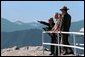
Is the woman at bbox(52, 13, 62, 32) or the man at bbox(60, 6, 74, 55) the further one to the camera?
the woman at bbox(52, 13, 62, 32)

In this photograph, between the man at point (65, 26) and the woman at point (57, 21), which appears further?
the woman at point (57, 21)

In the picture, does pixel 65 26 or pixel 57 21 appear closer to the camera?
pixel 65 26

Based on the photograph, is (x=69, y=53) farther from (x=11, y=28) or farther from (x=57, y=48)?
(x=11, y=28)

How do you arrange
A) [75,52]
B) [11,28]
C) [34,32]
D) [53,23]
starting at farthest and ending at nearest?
[11,28] < [34,32] < [53,23] < [75,52]

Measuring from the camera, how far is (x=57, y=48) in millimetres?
25109

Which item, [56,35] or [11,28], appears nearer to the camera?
[56,35]

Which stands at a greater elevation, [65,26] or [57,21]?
[57,21]

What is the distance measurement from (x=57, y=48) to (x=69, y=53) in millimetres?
1093

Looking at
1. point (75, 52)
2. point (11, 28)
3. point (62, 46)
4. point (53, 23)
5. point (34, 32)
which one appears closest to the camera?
point (75, 52)

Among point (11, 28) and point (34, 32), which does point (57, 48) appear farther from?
point (11, 28)

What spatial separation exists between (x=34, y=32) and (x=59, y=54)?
225 ft

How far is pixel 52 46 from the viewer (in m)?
25.8

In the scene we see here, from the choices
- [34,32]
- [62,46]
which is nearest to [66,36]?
[62,46]

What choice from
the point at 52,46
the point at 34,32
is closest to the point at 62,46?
the point at 52,46
